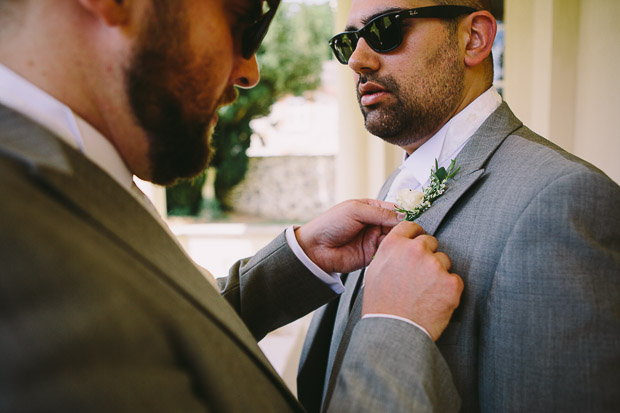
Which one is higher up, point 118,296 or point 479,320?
point 118,296

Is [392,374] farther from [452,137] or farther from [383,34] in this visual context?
[383,34]

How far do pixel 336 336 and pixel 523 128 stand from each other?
39.3 inches

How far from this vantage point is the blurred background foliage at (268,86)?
1055cm

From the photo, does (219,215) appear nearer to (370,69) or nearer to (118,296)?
(370,69)

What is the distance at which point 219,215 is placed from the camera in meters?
11.0

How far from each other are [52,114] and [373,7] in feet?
3.88

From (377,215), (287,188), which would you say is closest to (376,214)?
(377,215)

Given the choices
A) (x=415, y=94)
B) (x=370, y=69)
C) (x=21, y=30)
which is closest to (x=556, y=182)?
(x=415, y=94)

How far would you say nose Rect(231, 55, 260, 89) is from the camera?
1.07 meters

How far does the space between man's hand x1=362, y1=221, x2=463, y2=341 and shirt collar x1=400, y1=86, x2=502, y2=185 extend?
0.51m

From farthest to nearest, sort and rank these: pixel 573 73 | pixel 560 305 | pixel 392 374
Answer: pixel 573 73, pixel 560 305, pixel 392 374

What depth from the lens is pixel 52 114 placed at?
29.5 inches

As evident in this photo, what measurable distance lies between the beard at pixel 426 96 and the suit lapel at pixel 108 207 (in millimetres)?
1015

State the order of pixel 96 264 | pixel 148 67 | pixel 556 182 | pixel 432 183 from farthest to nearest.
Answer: pixel 432 183
pixel 556 182
pixel 148 67
pixel 96 264
